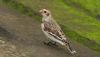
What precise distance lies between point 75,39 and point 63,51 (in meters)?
1.11

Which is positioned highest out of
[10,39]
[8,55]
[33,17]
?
[33,17]

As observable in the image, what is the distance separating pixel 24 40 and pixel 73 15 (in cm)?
281

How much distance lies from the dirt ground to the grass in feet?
1.16

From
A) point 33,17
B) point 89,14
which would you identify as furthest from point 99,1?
point 33,17

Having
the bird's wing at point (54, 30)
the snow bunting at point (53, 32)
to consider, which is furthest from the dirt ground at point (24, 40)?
the bird's wing at point (54, 30)

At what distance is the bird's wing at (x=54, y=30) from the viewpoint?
34.4 feet

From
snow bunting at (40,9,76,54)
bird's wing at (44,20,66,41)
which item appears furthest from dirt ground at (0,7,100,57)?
bird's wing at (44,20,66,41)

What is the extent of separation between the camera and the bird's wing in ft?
34.4

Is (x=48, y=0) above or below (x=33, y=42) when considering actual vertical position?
above

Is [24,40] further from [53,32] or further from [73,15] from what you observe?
[73,15]

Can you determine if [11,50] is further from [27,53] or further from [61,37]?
[61,37]

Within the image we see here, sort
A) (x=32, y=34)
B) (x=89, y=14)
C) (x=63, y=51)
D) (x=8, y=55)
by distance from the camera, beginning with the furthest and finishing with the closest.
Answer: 1. (x=89, y=14)
2. (x=32, y=34)
3. (x=63, y=51)
4. (x=8, y=55)

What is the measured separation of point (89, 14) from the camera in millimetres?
13719

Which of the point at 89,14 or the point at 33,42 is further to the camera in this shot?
the point at 89,14
